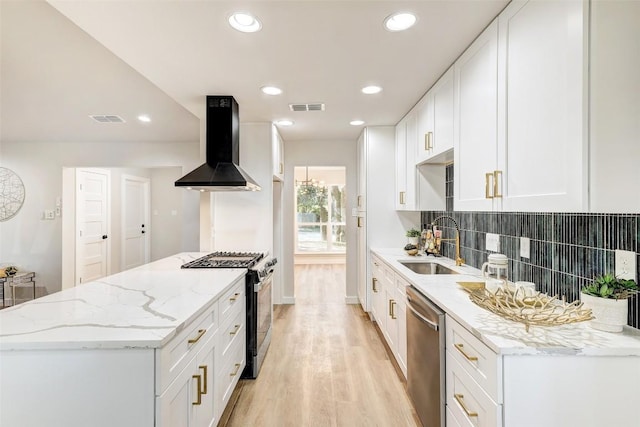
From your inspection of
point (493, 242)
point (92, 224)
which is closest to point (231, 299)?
point (493, 242)

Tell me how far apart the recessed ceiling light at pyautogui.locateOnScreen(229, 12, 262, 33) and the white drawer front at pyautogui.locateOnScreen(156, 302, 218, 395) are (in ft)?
5.21

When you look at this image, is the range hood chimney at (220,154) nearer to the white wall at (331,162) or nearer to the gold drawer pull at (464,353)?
the white wall at (331,162)

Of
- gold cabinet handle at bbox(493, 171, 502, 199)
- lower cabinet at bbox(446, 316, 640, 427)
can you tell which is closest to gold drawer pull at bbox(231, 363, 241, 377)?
lower cabinet at bbox(446, 316, 640, 427)

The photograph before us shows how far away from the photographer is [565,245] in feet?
5.37

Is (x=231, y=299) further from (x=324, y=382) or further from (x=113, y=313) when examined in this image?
(x=324, y=382)

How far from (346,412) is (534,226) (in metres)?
1.71

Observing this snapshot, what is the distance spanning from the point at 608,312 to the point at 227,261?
8.18 ft

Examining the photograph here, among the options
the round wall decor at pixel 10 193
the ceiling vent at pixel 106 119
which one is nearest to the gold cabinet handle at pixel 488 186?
the ceiling vent at pixel 106 119

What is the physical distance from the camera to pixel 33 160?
5.21 metres

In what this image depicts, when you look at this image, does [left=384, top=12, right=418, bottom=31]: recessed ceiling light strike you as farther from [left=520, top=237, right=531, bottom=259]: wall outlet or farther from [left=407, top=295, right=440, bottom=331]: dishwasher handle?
[left=407, top=295, right=440, bottom=331]: dishwasher handle

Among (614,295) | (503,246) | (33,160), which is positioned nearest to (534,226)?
(503,246)

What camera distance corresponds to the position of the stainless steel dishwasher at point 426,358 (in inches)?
66.3

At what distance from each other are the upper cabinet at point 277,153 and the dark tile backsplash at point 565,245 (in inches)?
95.9

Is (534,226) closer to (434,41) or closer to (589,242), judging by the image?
(589,242)
